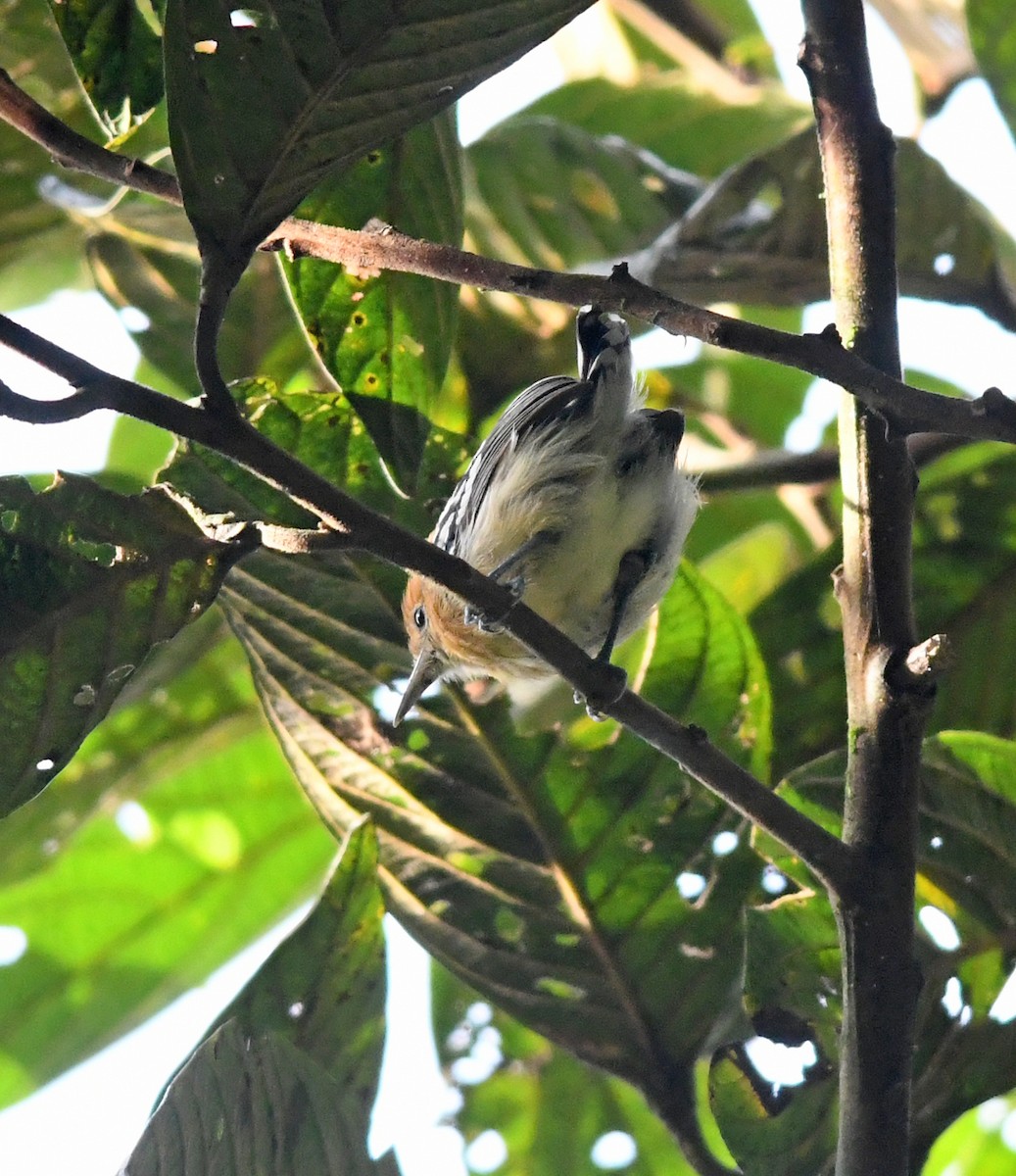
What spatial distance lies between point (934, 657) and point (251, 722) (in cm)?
271

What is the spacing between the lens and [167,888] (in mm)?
4160

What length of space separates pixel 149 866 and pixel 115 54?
2536 mm

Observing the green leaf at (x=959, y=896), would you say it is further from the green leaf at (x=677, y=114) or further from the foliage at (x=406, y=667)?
the green leaf at (x=677, y=114)

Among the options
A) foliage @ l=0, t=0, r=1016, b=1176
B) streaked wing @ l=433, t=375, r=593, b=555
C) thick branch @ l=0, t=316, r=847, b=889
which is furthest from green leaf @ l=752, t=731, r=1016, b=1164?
streaked wing @ l=433, t=375, r=593, b=555

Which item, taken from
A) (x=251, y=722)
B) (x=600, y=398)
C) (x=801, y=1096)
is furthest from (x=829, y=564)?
(x=251, y=722)

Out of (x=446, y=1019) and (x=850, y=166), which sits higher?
(x=850, y=166)

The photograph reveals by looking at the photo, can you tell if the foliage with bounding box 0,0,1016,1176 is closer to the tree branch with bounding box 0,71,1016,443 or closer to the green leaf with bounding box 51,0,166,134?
the green leaf with bounding box 51,0,166,134

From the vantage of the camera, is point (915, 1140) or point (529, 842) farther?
point (529, 842)

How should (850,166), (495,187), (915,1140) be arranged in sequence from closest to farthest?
(850,166) < (915,1140) < (495,187)

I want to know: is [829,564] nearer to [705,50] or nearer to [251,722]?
[251,722]

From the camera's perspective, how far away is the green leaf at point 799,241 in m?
3.18

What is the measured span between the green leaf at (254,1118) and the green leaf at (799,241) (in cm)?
183

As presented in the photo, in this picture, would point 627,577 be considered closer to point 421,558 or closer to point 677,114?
point 677,114

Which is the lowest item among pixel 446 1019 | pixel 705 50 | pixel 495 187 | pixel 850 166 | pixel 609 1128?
pixel 609 1128
